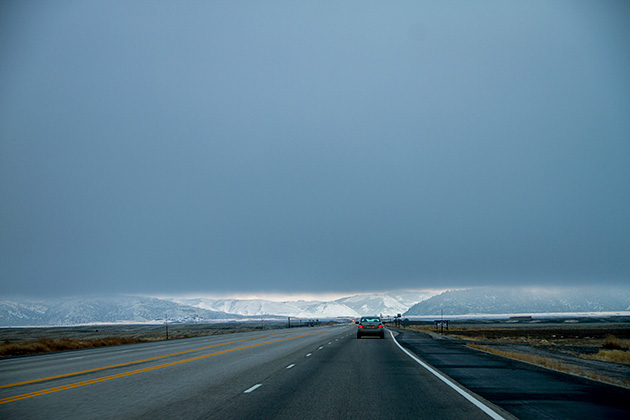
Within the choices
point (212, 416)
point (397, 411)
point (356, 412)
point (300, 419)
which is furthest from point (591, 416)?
point (212, 416)

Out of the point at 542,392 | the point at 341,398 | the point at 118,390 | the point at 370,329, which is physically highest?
the point at 370,329

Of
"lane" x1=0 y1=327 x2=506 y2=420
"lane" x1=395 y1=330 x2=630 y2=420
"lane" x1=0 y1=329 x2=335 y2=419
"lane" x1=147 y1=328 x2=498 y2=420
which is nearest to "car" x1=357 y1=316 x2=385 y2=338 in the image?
"lane" x1=395 y1=330 x2=630 y2=420

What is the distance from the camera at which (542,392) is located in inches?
459

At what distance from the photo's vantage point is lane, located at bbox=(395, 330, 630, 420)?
9.07 meters

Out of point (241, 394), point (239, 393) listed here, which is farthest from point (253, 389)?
point (241, 394)

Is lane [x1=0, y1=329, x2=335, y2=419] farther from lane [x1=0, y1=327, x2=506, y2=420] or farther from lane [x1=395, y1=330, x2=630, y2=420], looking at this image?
lane [x1=395, y1=330, x2=630, y2=420]

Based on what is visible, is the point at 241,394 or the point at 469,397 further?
the point at 241,394

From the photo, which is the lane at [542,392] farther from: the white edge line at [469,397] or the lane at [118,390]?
the lane at [118,390]

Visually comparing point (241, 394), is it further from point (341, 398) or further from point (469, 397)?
point (469, 397)

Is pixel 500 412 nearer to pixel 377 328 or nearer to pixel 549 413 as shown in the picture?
pixel 549 413

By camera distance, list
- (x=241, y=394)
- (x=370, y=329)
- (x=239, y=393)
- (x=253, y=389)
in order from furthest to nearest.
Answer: (x=370, y=329), (x=253, y=389), (x=239, y=393), (x=241, y=394)

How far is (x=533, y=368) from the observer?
17.7m

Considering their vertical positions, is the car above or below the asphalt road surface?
above

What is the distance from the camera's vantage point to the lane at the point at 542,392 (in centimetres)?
907
